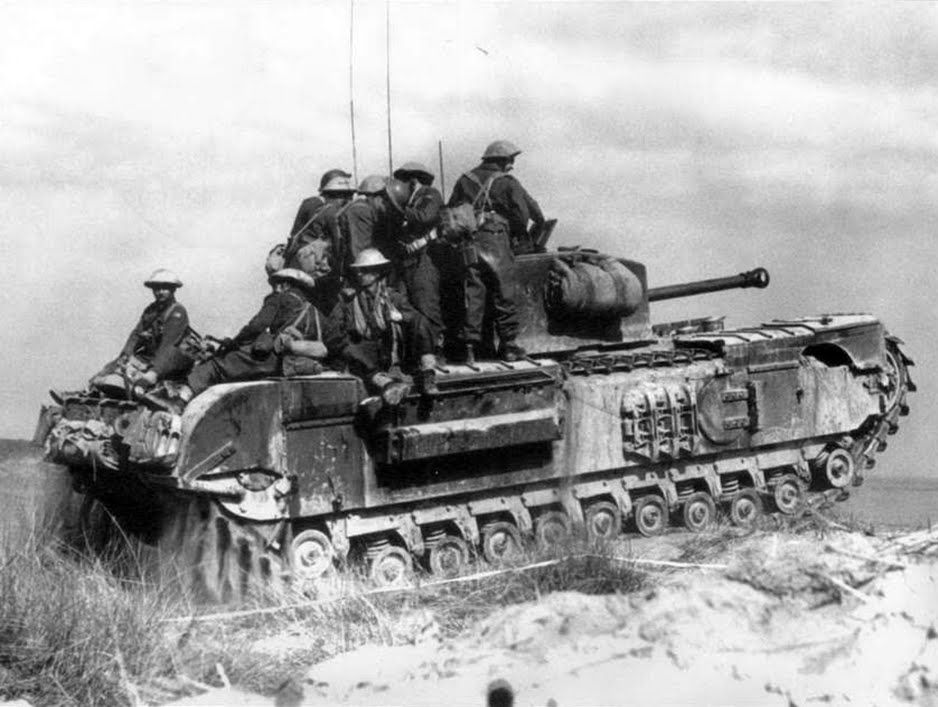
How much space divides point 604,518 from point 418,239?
3194 mm

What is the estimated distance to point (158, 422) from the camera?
10.4 m

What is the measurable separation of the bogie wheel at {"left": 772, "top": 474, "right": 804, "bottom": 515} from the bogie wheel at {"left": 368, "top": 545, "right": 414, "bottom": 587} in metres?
4.28

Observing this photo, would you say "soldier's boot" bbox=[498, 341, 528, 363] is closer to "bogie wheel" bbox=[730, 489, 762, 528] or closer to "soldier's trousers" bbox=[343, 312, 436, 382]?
→ "soldier's trousers" bbox=[343, 312, 436, 382]

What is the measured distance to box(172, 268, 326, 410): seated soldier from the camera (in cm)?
1126

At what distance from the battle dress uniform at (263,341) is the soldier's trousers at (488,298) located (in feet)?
4.88

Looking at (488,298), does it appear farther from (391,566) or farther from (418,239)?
(391,566)

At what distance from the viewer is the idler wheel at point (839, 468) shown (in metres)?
14.1

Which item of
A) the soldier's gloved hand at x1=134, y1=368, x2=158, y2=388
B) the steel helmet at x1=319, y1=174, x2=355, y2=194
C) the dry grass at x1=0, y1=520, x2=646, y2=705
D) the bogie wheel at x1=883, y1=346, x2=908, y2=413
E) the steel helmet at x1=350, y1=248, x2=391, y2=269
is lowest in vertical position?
the dry grass at x1=0, y1=520, x2=646, y2=705

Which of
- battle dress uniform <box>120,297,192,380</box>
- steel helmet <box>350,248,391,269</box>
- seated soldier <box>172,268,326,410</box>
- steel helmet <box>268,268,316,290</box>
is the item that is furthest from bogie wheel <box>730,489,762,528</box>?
battle dress uniform <box>120,297,192,380</box>

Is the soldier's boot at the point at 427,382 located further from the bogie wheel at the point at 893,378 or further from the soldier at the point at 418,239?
the bogie wheel at the point at 893,378

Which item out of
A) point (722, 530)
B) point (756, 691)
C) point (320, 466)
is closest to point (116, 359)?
point (320, 466)

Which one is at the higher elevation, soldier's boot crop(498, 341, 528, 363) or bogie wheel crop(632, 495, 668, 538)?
soldier's boot crop(498, 341, 528, 363)

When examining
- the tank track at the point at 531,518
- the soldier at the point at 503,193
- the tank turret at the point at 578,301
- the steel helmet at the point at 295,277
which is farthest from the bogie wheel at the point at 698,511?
the steel helmet at the point at 295,277

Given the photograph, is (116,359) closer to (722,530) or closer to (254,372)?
(254,372)
